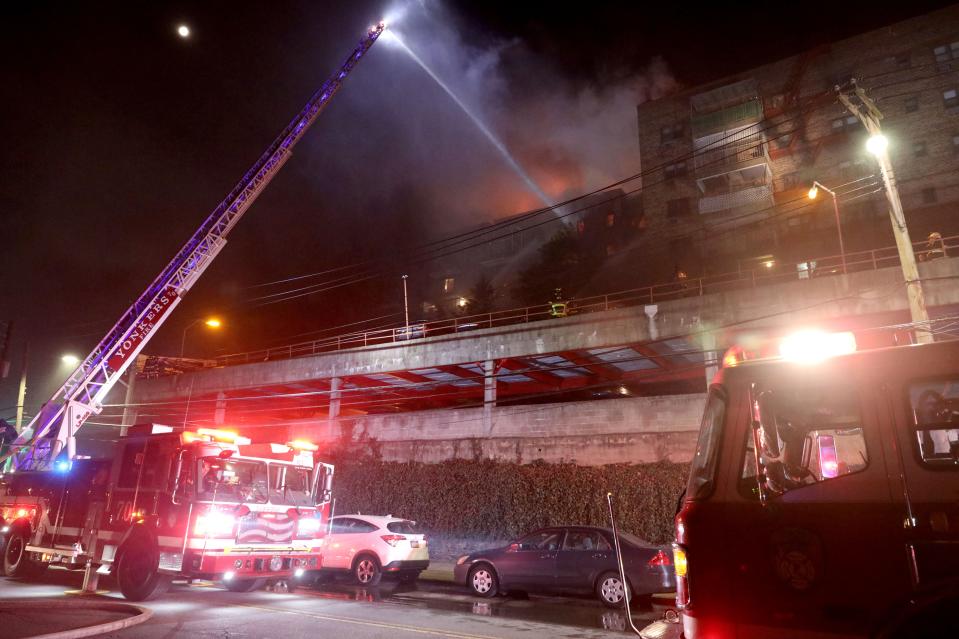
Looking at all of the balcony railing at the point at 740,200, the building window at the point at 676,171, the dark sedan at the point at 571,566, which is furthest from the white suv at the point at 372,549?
the building window at the point at 676,171

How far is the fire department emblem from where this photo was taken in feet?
10.3

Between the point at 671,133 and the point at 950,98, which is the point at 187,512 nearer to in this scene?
the point at 671,133

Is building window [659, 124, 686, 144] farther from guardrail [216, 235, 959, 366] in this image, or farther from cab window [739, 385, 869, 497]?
cab window [739, 385, 869, 497]

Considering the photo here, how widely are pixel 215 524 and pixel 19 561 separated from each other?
24.5 feet

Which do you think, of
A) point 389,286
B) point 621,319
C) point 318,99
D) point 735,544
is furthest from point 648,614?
point 389,286

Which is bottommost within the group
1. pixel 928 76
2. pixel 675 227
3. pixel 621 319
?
pixel 621 319

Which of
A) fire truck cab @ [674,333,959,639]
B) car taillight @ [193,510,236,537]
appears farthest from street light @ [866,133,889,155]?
car taillight @ [193,510,236,537]

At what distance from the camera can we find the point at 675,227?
46.2 metres

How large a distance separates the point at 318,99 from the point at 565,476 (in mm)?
19473

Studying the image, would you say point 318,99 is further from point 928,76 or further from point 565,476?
point 928,76

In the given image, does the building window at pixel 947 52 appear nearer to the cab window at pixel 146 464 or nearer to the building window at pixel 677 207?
the building window at pixel 677 207

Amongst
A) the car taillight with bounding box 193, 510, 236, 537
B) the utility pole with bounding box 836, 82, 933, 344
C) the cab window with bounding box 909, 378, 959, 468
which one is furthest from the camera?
the utility pole with bounding box 836, 82, 933, 344

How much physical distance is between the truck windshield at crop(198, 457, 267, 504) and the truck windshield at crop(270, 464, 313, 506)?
0.20 m

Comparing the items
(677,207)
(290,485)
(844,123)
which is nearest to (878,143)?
(290,485)
